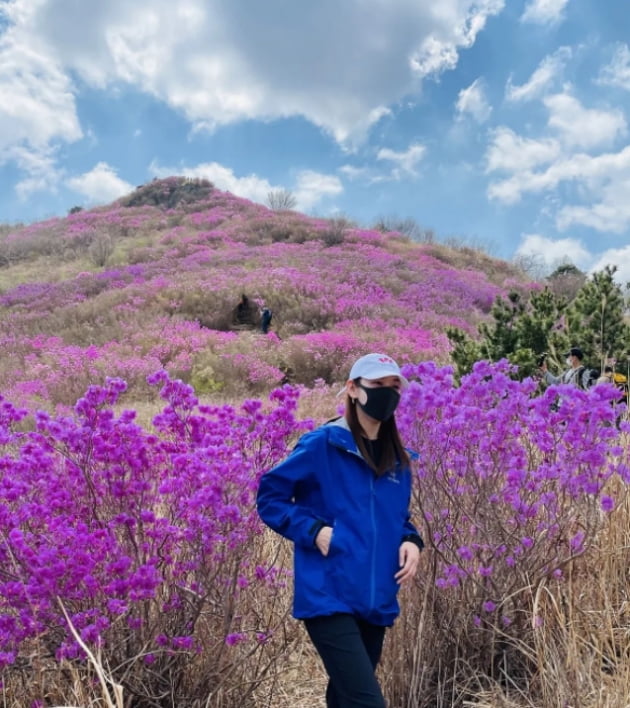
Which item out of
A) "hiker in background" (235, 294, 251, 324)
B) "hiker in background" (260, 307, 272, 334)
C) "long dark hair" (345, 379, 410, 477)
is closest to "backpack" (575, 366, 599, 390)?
"long dark hair" (345, 379, 410, 477)

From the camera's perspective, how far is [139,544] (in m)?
3.02

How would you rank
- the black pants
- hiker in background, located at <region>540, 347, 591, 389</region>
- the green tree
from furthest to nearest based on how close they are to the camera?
the green tree, hiker in background, located at <region>540, 347, 591, 389</region>, the black pants

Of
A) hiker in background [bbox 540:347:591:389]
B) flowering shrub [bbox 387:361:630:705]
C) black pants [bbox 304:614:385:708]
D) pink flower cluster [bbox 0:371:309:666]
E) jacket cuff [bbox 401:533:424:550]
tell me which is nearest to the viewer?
black pants [bbox 304:614:385:708]

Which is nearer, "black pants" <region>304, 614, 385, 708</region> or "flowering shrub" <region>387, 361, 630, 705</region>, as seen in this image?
"black pants" <region>304, 614, 385, 708</region>

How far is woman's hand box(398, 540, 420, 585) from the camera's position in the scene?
2283mm

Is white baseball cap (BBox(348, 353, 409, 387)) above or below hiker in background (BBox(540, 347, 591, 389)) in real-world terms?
below

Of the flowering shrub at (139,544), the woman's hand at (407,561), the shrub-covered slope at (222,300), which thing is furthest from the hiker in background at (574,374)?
the shrub-covered slope at (222,300)

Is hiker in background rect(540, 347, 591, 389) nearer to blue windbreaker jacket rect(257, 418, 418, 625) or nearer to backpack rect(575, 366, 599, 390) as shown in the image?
backpack rect(575, 366, 599, 390)

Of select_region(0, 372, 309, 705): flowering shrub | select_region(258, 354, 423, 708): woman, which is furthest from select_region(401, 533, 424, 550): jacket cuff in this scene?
select_region(0, 372, 309, 705): flowering shrub

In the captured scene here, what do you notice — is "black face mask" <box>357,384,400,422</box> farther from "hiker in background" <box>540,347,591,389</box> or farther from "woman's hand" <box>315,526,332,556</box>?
"hiker in background" <box>540,347,591,389</box>

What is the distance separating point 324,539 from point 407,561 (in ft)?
1.15

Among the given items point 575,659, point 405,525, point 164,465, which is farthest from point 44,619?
point 575,659

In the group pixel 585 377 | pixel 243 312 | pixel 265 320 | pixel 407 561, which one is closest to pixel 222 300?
pixel 243 312

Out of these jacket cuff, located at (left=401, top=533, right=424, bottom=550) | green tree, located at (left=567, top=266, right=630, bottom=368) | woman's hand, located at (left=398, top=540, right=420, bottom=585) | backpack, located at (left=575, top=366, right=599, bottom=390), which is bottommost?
woman's hand, located at (left=398, top=540, right=420, bottom=585)
